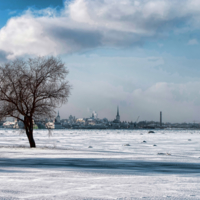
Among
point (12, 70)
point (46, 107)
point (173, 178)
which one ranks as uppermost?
point (12, 70)

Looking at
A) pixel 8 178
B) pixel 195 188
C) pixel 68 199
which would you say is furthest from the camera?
pixel 8 178

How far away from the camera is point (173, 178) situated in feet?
41.6

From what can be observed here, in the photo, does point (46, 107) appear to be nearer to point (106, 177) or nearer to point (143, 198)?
point (106, 177)

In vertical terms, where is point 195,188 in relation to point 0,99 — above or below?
below

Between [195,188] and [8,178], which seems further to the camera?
[8,178]

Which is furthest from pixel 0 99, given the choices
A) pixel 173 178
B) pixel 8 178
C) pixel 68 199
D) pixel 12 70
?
pixel 68 199

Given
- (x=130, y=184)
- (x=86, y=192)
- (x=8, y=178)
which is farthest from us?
(x=8, y=178)

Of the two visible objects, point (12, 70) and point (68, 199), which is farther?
point (12, 70)

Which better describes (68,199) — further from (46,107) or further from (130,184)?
(46,107)

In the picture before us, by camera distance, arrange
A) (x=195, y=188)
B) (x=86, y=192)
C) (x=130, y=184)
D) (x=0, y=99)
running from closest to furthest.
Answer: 1. (x=86, y=192)
2. (x=195, y=188)
3. (x=130, y=184)
4. (x=0, y=99)

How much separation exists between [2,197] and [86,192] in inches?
93.5

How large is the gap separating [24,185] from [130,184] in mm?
3543

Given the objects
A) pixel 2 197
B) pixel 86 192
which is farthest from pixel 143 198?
pixel 2 197

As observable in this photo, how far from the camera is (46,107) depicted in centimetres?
3212
